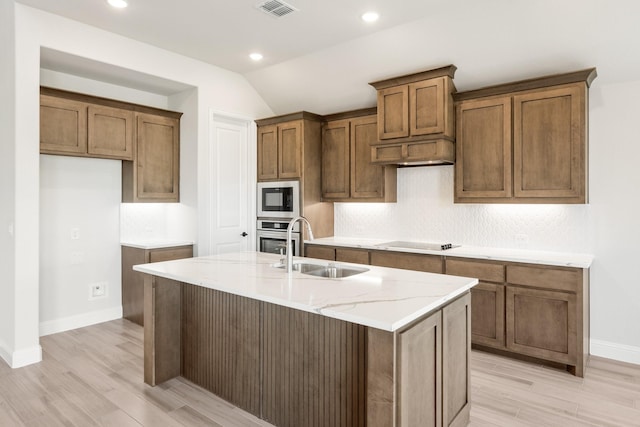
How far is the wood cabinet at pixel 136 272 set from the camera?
4.33 m

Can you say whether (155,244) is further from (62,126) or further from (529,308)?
(529,308)

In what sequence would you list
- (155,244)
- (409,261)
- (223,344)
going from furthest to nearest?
(155,244), (409,261), (223,344)

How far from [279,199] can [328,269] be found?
2284 mm

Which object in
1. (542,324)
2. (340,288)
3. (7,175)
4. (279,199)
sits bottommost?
(542,324)

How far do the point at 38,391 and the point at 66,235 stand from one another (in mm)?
1857

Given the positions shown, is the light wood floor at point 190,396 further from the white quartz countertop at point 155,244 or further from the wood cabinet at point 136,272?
the white quartz countertop at point 155,244

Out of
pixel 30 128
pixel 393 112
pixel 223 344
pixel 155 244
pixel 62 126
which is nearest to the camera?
pixel 223 344

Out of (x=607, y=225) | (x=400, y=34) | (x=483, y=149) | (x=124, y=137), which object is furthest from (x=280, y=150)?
(x=607, y=225)

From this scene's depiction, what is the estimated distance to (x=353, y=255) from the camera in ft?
14.4

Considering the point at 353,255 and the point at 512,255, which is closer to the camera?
the point at 512,255

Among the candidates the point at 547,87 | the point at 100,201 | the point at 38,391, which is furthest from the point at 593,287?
the point at 100,201

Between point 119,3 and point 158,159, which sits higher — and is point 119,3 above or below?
above

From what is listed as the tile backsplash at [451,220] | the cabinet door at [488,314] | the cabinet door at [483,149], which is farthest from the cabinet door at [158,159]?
the cabinet door at [488,314]

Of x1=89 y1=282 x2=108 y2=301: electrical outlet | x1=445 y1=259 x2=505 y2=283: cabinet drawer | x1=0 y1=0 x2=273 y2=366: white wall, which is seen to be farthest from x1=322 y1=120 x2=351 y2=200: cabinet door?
x1=89 y1=282 x2=108 y2=301: electrical outlet
